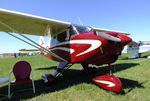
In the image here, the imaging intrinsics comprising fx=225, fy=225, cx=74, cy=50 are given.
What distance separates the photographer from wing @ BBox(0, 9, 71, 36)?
7762 mm

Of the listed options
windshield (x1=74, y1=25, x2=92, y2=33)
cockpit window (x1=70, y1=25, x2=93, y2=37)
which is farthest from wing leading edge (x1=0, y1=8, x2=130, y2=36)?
windshield (x1=74, y1=25, x2=92, y2=33)

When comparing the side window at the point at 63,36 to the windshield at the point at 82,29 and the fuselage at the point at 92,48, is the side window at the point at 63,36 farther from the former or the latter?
the windshield at the point at 82,29

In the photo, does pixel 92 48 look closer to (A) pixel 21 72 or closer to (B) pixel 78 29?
(B) pixel 78 29

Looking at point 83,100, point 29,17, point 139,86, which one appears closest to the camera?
point 83,100

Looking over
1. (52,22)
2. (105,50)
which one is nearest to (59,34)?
(52,22)

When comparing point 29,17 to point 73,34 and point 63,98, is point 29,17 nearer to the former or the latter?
point 73,34

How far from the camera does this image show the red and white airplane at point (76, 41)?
7061mm

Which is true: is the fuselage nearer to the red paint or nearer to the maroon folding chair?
the red paint

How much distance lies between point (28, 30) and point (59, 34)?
5.38 feet

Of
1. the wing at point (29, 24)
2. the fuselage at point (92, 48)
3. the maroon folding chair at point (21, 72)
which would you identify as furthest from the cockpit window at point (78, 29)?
the maroon folding chair at point (21, 72)

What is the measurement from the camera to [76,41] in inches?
335

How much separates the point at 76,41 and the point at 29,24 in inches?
89.5

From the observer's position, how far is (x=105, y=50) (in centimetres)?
729

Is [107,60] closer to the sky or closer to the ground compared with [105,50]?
closer to the ground
